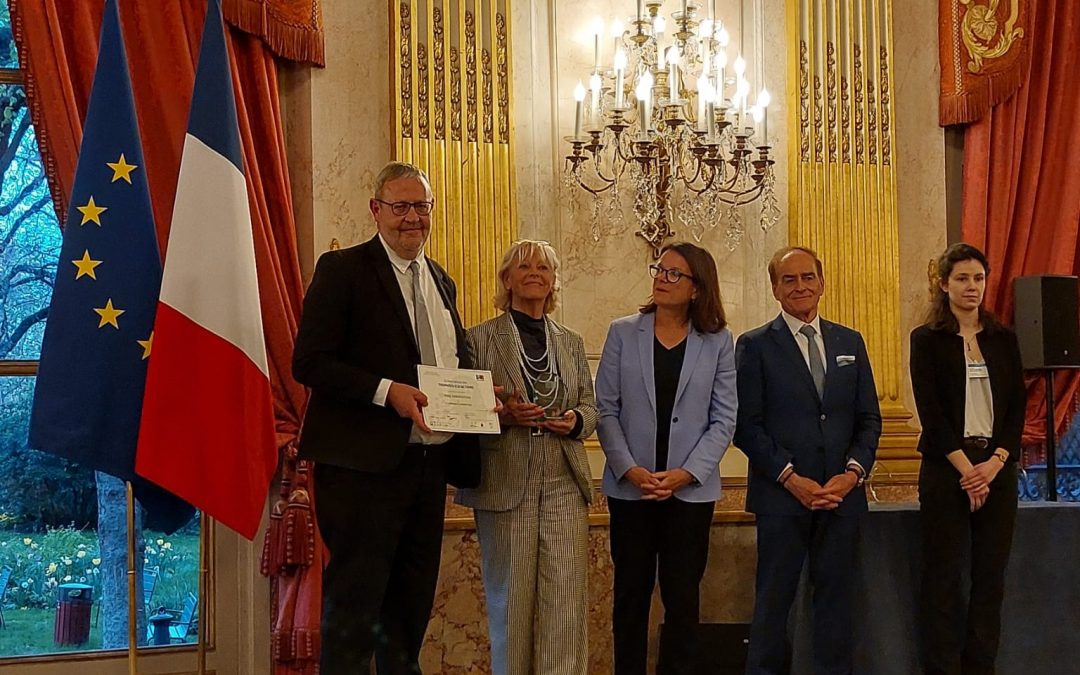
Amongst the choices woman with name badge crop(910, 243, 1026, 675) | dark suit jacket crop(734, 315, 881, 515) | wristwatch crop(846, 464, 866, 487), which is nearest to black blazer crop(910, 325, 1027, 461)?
woman with name badge crop(910, 243, 1026, 675)

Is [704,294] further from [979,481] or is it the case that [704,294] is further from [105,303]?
[105,303]

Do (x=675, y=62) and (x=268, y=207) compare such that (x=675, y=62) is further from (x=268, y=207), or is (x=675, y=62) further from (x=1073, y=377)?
(x=1073, y=377)

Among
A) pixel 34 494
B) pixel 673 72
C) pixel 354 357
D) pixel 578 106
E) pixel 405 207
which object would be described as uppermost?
pixel 673 72

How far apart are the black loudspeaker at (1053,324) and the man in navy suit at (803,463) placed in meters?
1.12

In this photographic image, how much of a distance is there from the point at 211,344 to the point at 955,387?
2298mm

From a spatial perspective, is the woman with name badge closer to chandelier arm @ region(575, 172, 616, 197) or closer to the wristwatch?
the wristwatch

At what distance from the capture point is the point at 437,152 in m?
4.47

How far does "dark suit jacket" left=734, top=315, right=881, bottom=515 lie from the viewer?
12.4 ft

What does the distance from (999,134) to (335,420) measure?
331 centimetres

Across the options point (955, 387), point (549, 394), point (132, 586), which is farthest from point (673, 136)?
point (132, 586)

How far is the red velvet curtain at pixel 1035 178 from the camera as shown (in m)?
4.99

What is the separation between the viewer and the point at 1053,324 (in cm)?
465

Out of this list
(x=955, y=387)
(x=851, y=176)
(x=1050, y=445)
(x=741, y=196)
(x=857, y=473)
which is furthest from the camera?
(x=851, y=176)

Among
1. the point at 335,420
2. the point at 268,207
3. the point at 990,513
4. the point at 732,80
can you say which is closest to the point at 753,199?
the point at 732,80
